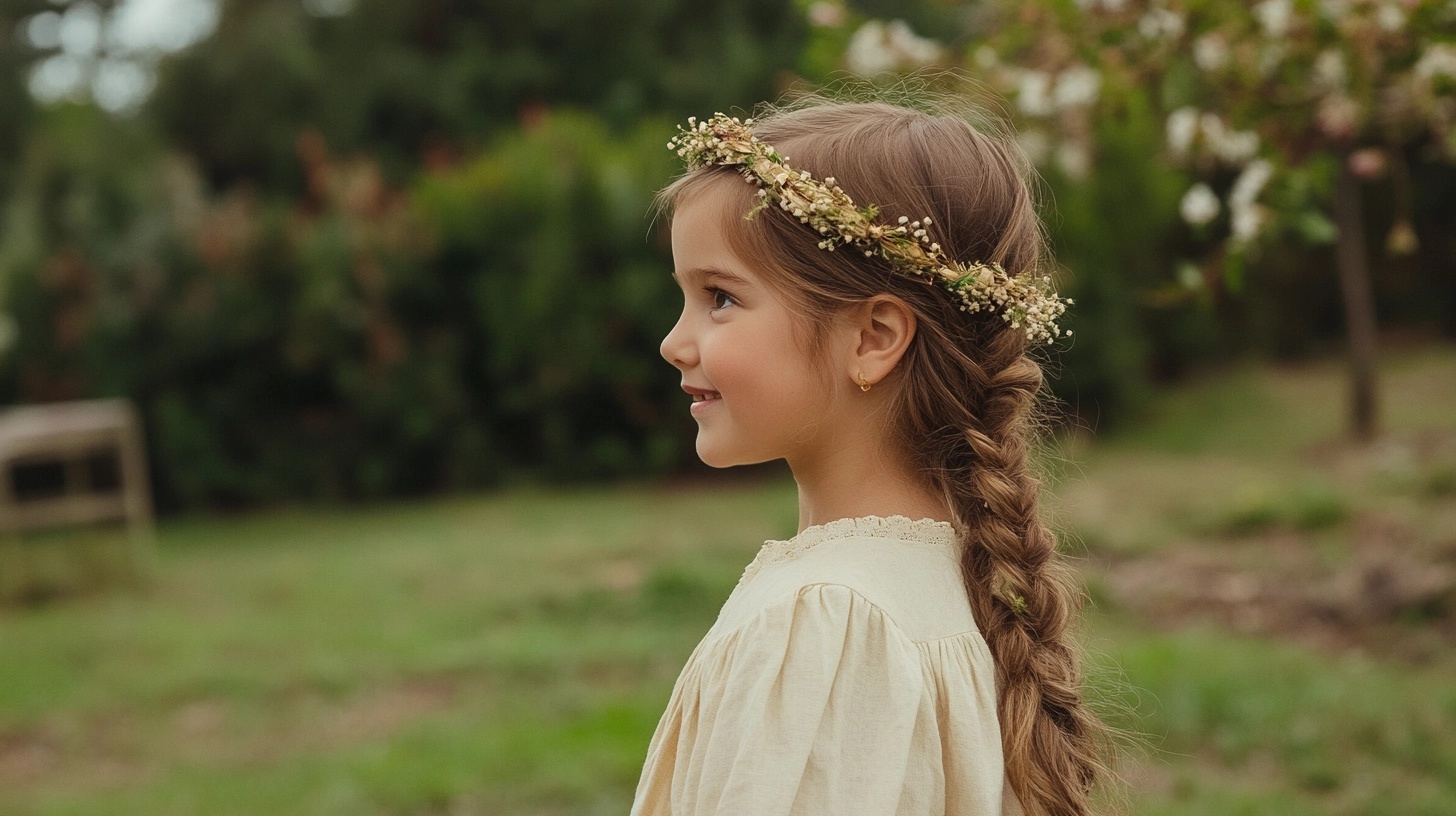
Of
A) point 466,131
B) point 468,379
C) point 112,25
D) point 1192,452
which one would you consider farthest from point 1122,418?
point 112,25

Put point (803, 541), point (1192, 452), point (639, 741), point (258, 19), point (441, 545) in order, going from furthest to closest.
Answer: point (258, 19)
point (1192, 452)
point (441, 545)
point (639, 741)
point (803, 541)

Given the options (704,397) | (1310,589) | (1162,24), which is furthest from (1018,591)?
(1310,589)

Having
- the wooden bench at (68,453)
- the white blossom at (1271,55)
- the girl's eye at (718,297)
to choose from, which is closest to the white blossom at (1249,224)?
the white blossom at (1271,55)

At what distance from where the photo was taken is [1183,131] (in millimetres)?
4176

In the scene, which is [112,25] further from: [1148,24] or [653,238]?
[1148,24]

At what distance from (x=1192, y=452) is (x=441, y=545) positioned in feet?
16.3

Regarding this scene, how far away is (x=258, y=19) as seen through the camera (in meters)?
14.5

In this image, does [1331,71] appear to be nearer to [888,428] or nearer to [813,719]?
[888,428]

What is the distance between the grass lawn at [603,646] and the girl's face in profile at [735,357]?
0.62 metres

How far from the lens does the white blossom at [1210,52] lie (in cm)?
383

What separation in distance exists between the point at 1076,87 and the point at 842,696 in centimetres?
372

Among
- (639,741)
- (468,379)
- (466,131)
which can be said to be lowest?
(639,741)

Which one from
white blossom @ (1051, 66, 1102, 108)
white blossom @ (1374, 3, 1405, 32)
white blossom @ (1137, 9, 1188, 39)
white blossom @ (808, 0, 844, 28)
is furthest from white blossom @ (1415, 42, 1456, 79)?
white blossom @ (808, 0, 844, 28)

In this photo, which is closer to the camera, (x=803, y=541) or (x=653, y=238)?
(x=803, y=541)
